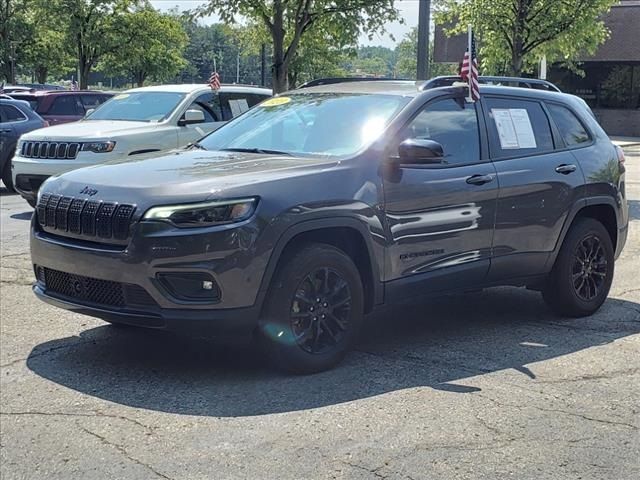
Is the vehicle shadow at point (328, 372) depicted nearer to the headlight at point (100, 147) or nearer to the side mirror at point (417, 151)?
the side mirror at point (417, 151)

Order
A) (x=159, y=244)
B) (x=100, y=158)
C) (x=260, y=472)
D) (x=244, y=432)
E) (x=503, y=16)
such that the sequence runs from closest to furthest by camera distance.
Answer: (x=260, y=472)
(x=244, y=432)
(x=159, y=244)
(x=100, y=158)
(x=503, y=16)

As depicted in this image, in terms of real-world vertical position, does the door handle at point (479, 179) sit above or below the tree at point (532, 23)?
below

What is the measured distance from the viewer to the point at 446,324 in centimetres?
644

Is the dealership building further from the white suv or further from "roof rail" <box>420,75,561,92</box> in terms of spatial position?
"roof rail" <box>420,75,561,92</box>

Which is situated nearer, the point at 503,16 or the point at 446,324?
the point at 446,324

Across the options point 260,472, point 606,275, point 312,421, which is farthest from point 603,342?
point 260,472

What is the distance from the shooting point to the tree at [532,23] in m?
17.5

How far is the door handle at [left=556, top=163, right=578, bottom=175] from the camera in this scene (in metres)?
6.37

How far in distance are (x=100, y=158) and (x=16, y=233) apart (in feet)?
4.84

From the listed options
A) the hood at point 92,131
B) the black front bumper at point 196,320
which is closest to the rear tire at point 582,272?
the black front bumper at point 196,320

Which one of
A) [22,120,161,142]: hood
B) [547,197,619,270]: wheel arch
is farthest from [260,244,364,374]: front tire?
[22,120,161,142]: hood

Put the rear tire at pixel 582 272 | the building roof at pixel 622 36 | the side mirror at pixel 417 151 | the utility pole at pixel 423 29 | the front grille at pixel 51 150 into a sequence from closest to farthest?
1. the side mirror at pixel 417 151
2. the rear tire at pixel 582 272
3. the front grille at pixel 51 150
4. the utility pole at pixel 423 29
5. the building roof at pixel 622 36

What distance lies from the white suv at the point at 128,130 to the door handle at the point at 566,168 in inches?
217

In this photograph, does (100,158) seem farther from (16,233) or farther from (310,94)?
(310,94)
